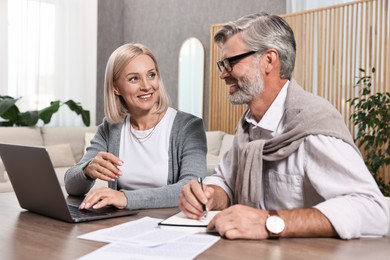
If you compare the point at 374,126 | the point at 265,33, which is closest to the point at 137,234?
the point at 265,33

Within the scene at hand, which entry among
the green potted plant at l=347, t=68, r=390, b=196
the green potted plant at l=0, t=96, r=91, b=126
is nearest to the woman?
the green potted plant at l=347, t=68, r=390, b=196

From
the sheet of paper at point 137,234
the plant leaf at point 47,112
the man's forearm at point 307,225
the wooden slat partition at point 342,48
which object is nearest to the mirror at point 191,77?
the wooden slat partition at point 342,48

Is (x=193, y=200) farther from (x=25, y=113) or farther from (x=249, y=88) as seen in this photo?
(x=25, y=113)

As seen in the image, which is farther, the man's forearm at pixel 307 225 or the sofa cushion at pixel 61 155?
the sofa cushion at pixel 61 155

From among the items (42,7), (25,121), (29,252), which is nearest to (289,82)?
(29,252)

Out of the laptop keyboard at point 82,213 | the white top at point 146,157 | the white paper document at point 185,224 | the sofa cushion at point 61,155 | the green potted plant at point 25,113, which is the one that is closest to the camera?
the white paper document at point 185,224

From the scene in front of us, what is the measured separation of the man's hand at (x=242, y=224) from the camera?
129cm

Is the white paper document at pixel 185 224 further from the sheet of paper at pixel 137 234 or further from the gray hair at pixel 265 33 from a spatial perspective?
the gray hair at pixel 265 33

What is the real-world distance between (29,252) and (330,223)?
2.29ft

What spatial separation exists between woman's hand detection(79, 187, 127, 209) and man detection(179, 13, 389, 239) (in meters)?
0.26

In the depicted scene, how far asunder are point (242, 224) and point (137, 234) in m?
0.26

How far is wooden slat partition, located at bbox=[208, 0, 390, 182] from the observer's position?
4840mm

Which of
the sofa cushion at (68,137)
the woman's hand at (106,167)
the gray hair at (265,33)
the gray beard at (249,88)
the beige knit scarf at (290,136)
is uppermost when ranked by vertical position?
the gray hair at (265,33)

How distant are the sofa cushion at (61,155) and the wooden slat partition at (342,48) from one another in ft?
8.43
